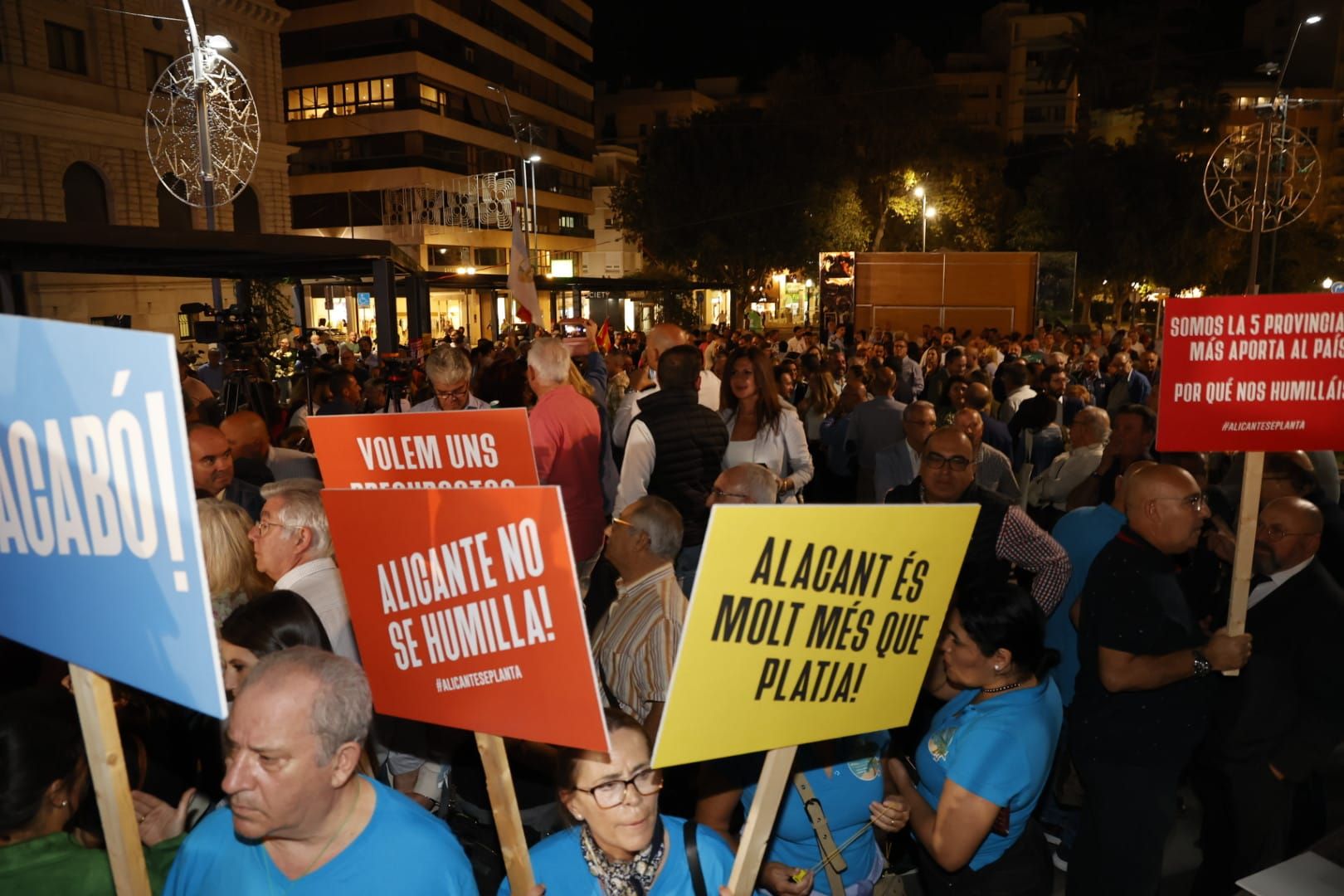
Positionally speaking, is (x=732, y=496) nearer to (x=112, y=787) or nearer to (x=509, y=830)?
(x=509, y=830)

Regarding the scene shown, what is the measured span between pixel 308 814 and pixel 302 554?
1.75 meters

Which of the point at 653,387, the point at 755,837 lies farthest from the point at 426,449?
the point at 653,387

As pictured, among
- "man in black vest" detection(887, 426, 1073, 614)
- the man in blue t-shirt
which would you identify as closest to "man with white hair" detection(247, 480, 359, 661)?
the man in blue t-shirt

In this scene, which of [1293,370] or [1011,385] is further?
[1011,385]

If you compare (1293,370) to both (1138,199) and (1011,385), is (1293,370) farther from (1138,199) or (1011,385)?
(1138,199)

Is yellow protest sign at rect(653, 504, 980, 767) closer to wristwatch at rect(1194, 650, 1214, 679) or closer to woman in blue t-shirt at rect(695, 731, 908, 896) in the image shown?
woman in blue t-shirt at rect(695, 731, 908, 896)

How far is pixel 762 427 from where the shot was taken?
21.0ft

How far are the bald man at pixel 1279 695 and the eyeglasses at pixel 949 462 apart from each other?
1.31m

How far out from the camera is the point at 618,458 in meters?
9.67

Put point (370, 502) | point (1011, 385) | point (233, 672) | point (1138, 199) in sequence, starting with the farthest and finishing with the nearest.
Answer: point (1138, 199) < point (1011, 385) < point (233, 672) < point (370, 502)

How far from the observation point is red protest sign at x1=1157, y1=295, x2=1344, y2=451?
392 centimetres

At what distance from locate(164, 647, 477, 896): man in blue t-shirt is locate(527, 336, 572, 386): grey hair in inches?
140

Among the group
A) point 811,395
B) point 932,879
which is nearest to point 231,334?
point 811,395

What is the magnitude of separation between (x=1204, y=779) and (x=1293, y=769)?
1.23ft
